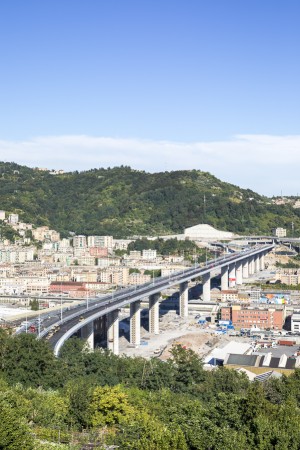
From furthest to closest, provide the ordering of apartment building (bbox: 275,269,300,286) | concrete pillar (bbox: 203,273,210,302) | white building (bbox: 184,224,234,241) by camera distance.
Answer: white building (bbox: 184,224,234,241), apartment building (bbox: 275,269,300,286), concrete pillar (bbox: 203,273,210,302)

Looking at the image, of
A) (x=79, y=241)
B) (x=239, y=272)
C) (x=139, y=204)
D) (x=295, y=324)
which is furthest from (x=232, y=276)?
(x=139, y=204)

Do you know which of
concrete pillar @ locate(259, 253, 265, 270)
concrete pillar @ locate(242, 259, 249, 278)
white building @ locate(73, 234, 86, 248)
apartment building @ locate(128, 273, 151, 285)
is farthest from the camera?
white building @ locate(73, 234, 86, 248)

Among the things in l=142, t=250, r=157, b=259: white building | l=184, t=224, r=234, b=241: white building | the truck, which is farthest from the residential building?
l=184, t=224, r=234, b=241: white building

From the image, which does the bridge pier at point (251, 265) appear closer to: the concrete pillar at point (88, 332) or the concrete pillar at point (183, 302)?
the concrete pillar at point (183, 302)

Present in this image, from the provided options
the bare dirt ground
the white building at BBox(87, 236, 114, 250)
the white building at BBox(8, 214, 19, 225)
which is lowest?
the bare dirt ground

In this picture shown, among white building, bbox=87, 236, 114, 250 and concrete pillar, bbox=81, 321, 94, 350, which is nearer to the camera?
concrete pillar, bbox=81, 321, 94, 350

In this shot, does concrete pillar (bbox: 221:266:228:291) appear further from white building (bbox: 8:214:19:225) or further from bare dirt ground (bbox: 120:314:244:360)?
white building (bbox: 8:214:19:225)

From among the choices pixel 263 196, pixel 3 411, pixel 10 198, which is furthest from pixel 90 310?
pixel 263 196

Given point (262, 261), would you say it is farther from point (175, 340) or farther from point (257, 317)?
point (175, 340)

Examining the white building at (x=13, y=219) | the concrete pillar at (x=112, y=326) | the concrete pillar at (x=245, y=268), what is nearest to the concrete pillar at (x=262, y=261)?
the concrete pillar at (x=245, y=268)
